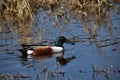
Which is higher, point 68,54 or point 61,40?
point 61,40

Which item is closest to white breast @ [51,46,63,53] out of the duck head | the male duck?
the male duck

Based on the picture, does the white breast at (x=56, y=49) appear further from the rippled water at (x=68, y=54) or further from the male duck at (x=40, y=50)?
the rippled water at (x=68, y=54)

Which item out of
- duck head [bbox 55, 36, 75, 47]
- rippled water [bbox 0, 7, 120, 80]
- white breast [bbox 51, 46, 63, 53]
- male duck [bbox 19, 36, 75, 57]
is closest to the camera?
rippled water [bbox 0, 7, 120, 80]

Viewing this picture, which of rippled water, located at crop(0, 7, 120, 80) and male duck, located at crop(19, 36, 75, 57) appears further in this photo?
male duck, located at crop(19, 36, 75, 57)

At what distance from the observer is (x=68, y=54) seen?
1088cm

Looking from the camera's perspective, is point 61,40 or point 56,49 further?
point 61,40

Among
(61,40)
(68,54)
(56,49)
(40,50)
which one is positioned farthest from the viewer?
(61,40)

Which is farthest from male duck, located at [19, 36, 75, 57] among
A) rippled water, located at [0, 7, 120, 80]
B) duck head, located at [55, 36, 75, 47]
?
rippled water, located at [0, 7, 120, 80]

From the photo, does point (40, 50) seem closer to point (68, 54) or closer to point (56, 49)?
point (56, 49)

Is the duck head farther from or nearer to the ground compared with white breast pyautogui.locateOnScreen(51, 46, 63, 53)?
farther from the ground

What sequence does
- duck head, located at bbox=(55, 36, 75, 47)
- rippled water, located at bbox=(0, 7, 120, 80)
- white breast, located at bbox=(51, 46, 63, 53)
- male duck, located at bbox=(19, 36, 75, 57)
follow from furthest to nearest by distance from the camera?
duck head, located at bbox=(55, 36, 75, 47)
white breast, located at bbox=(51, 46, 63, 53)
male duck, located at bbox=(19, 36, 75, 57)
rippled water, located at bbox=(0, 7, 120, 80)

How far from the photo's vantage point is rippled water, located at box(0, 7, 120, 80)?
8.80m

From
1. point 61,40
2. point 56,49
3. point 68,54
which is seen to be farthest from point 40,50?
point 68,54

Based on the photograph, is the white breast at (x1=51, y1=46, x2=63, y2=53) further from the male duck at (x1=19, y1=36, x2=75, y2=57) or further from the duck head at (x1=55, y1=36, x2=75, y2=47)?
the duck head at (x1=55, y1=36, x2=75, y2=47)
